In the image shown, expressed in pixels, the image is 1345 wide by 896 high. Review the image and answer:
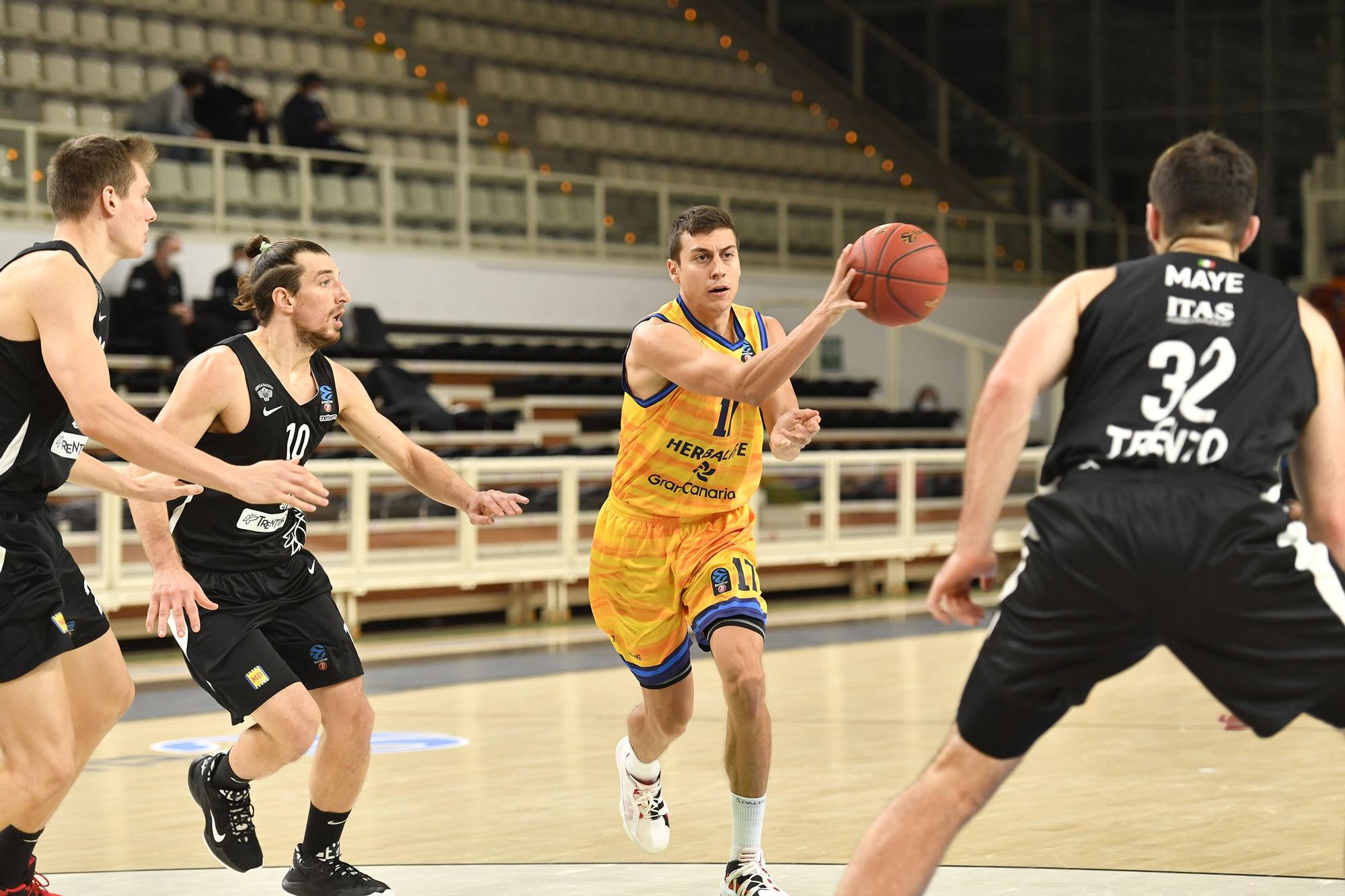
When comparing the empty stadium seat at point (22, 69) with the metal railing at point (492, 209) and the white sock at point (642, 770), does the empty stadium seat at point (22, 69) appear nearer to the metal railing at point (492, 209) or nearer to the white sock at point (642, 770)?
the metal railing at point (492, 209)

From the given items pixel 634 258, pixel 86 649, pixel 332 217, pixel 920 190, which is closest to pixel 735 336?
pixel 86 649

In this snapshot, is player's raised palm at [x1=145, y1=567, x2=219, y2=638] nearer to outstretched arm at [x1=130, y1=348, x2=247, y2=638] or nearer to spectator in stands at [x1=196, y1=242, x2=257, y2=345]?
outstretched arm at [x1=130, y1=348, x2=247, y2=638]

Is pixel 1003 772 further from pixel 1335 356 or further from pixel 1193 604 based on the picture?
pixel 1335 356

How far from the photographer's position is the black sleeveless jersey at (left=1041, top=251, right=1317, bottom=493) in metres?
3.17

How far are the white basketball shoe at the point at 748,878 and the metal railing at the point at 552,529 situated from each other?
5923mm

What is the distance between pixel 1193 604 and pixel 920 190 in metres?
20.8

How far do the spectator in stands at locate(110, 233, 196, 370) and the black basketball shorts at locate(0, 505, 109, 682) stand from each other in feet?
31.4

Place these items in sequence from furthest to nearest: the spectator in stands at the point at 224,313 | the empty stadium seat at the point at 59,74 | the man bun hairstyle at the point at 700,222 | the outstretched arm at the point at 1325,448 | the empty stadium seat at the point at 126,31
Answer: the empty stadium seat at the point at 126,31 → the empty stadium seat at the point at 59,74 → the spectator in stands at the point at 224,313 → the man bun hairstyle at the point at 700,222 → the outstretched arm at the point at 1325,448

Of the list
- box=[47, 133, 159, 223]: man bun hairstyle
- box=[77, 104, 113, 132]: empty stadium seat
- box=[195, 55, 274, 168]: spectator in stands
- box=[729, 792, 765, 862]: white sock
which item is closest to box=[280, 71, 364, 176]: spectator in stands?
box=[195, 55, 274, 168]: spectator in stands

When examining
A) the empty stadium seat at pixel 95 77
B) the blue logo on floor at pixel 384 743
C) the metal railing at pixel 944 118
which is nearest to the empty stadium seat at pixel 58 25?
the empty stadium seat at pixel 95 77

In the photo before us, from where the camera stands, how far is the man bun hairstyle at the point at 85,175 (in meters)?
3.96

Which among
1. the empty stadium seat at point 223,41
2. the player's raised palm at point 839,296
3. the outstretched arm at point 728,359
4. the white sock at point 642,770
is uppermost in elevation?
the empty stadium seat at point 223,41

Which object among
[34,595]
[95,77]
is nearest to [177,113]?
[95,77]

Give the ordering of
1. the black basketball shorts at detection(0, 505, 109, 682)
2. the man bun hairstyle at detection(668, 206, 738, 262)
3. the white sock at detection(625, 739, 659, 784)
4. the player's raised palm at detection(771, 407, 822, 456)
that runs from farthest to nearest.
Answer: the white sock at detection(625, 739, 659, 784)
the man bun hairstyle at detection(668, 206, 738, 262)
the player's raised palm at detection(771, 407, 822, 456)
the black basketball shorts at detection(0, 505, 109, 682)
